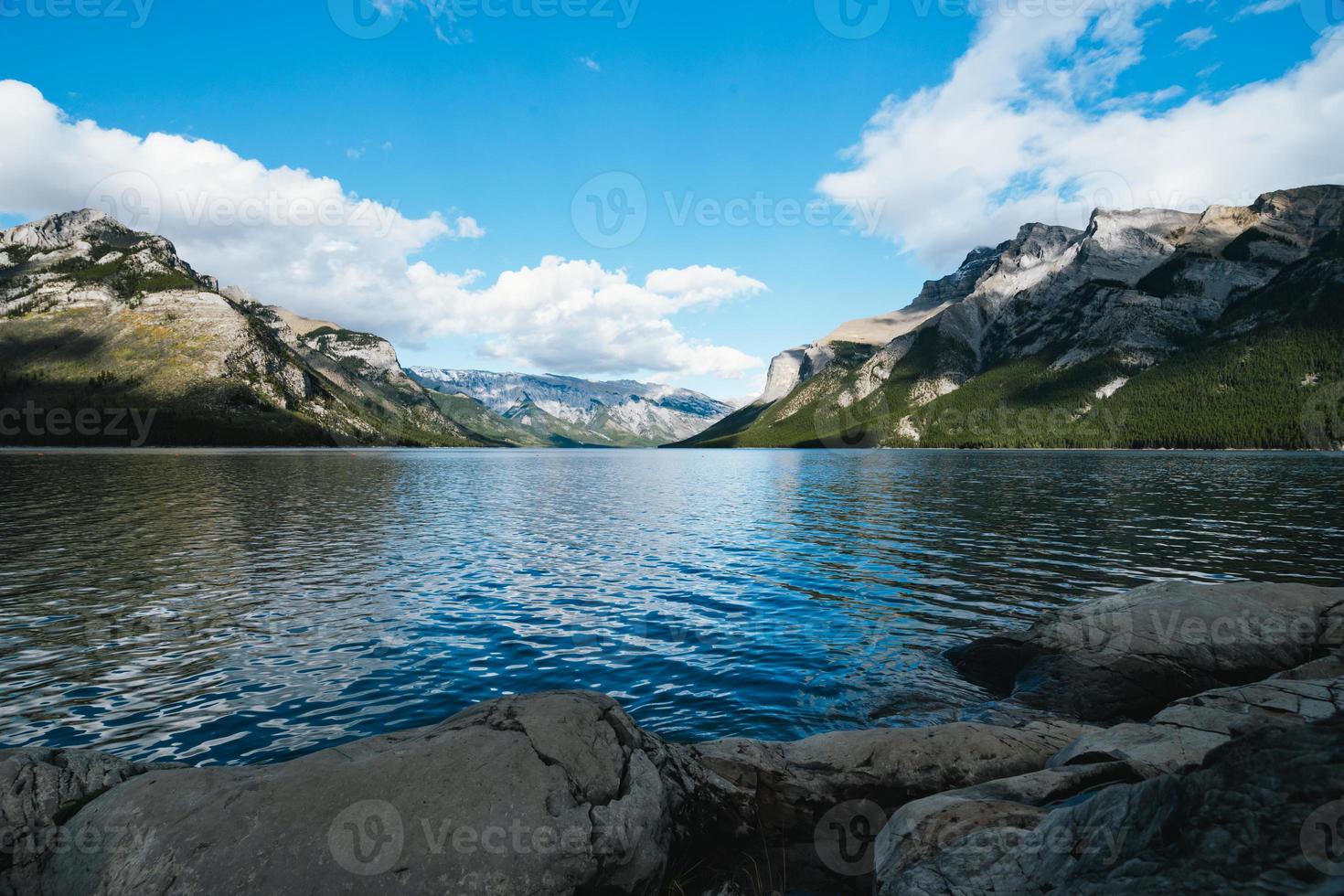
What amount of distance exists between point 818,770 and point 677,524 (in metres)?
39.1

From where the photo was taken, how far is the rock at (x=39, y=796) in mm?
8102

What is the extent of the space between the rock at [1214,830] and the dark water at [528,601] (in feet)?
27.8

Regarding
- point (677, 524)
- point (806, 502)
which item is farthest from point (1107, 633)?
point (806, 502)

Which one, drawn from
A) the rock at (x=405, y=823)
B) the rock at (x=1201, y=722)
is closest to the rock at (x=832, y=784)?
the rock at (x=1201, y=722)

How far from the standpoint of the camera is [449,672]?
722 inches

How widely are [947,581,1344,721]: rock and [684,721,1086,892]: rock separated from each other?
16.0ft

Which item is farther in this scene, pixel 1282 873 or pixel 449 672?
pixel 449 672

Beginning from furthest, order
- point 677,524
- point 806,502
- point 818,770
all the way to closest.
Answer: point 806,502 → point 677,524 → point 818,770

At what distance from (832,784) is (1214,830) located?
6.99m

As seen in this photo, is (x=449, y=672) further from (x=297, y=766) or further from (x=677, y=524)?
(x=677, y=524)

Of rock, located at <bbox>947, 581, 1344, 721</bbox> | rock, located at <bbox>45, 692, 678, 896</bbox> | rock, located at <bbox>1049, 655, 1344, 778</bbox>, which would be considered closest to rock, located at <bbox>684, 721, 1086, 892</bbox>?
rock, located at <bbox>1049, 655, 1344, 778</bbox>

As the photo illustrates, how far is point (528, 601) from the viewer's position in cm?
2652

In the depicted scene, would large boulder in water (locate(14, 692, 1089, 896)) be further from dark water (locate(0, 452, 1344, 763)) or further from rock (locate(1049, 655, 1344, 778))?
dark water (locate(0, 452, 1344, 763))

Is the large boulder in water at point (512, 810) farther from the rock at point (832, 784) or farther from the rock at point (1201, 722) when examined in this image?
the rock at point (1201, 722)
